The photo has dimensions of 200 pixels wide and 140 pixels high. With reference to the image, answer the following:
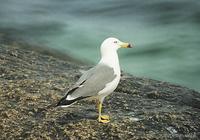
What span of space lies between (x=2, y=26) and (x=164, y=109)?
12.4 meters

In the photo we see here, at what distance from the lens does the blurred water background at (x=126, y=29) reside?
1528 centimetres

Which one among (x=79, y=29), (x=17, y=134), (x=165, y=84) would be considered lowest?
(x=17, y=134)

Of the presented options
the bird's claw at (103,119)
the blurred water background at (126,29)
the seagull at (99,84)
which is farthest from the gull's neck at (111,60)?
the blurred water background at (126,29)

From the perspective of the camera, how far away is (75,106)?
6.14m

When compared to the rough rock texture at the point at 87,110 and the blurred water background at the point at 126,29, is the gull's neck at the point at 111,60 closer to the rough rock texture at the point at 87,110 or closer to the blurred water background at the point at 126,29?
the rough rock texture at the point at 87,110

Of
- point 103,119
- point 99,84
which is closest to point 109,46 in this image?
point 99,84

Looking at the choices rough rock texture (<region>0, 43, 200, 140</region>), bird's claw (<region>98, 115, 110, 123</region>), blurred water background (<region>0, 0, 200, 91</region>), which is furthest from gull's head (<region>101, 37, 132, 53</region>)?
blurred water background (<region>0, 0, 200, 91</region>)

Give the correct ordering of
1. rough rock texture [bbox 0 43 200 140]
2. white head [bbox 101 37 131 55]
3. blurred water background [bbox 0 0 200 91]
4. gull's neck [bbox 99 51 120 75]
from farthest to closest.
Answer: blurred water background [bbox 0 0 200 91] < white head [bbox 101 37 131 55] < gull's neck [bbox 99 51 120 75] < rough rock texture [bbox 0 43 200 140]

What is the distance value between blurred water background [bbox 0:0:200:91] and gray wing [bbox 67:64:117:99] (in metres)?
8.16

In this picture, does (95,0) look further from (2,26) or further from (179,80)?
(179,80)

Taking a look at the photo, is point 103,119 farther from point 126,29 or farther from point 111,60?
point 126,29

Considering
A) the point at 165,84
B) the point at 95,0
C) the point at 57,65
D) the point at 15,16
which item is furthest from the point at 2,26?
the point at 165,84

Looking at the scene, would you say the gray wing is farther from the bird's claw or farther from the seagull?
the bird's claw

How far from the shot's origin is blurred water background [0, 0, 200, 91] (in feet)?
50.1
